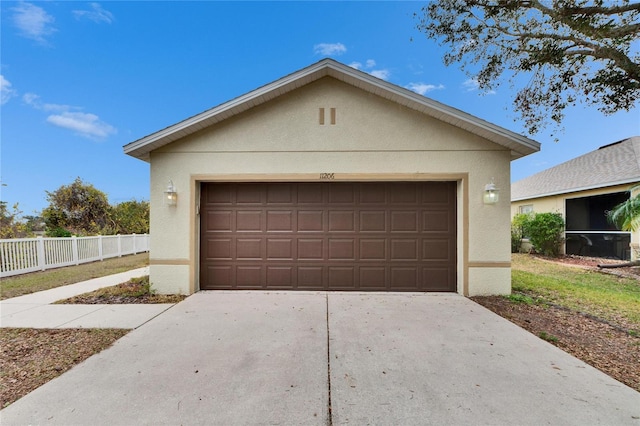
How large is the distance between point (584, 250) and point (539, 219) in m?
2.14

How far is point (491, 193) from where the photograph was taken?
5492 millimetres

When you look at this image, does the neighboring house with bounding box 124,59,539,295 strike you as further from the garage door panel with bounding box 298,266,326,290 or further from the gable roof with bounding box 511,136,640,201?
the gable roof with bounding box 511,136,640,201

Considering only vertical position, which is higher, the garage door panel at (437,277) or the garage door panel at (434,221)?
the garage door panel at (434,221)

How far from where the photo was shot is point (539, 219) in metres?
11.8

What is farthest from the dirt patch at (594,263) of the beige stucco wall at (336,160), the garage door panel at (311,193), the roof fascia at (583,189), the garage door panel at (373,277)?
the garage door panel at (311,193)

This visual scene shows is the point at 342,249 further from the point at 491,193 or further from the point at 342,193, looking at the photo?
the point at 491,193

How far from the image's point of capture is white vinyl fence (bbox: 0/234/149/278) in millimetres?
7693

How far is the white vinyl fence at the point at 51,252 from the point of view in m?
7.69

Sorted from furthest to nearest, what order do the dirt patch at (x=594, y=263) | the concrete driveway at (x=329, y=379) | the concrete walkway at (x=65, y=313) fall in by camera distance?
the dirt patch at (x=594, y=263) < the concrete walkway at (x=65, y=313) < the concrete driveway at (x=329, y=379)

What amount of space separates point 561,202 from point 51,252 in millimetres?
21120

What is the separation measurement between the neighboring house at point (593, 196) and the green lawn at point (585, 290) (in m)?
3.26

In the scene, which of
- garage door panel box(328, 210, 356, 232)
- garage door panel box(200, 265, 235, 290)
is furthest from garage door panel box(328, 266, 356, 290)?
garage door panel box(200, 265, 235, 290)

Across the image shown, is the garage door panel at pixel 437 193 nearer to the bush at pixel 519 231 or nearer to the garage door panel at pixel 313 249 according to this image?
the garage door panel at pixel 313 249

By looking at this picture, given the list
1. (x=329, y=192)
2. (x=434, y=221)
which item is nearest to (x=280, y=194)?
(x=329, y=192)
